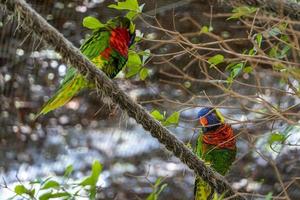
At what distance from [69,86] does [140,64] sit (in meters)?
0.26

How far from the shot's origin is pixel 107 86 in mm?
1159

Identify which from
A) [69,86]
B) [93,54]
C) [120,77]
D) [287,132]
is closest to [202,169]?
[287,132]

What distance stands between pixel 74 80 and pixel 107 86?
0.33m

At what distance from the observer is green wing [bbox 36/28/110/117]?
1450mm

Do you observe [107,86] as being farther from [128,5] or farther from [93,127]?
[93,127]

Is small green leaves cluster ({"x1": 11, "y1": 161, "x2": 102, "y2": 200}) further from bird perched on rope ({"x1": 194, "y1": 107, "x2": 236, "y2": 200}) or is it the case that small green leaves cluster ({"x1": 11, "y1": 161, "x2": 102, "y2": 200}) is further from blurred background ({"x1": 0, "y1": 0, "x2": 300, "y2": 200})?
blurred background ({"x1": 0, "y1": 0, "x2": 300, "y2": 200})

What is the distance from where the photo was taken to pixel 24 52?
77.7 inches

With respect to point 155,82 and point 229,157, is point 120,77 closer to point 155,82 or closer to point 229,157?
point 155,82

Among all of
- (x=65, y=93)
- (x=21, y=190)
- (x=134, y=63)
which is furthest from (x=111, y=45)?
(x=21, y=190)

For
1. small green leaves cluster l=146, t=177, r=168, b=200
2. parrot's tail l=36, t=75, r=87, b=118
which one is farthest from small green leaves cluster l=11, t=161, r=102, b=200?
parrot's tail l=36, t=75, r=87, b=118

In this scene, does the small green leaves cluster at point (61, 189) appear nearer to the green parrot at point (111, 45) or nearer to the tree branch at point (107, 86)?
the tree branch at point (107, 86)

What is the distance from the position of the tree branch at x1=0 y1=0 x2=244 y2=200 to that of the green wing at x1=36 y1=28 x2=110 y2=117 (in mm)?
167

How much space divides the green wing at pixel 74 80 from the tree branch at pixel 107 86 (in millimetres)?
167

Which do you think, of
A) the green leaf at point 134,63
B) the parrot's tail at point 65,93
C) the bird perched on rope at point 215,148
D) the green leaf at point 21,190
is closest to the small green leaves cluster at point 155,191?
the green leaf at point 21,190
